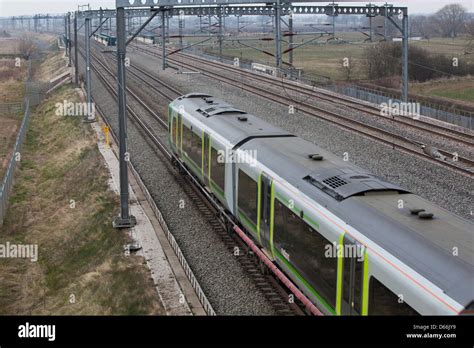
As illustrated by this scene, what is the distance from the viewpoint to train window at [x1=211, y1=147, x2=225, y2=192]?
54.7ft

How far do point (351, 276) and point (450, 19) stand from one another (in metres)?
61.7

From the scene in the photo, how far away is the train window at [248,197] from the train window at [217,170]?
1.55 metres

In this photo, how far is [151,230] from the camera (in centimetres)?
1850

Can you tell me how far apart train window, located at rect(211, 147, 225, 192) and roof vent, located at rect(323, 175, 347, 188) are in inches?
210

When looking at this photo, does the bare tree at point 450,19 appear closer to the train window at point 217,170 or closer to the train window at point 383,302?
the train window at point 217,170

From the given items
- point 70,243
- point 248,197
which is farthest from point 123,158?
point 248,197

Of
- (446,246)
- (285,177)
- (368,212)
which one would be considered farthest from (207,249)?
(446,246)

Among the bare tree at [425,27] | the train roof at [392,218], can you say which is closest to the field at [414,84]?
the bare tree at [425,27]

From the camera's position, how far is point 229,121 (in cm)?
1808

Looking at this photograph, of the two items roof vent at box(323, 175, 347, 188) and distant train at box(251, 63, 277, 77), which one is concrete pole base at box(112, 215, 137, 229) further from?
distant train at box(251, 63, 277, 77)

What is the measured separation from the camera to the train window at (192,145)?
19203mm

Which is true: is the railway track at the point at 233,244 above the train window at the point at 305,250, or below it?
below

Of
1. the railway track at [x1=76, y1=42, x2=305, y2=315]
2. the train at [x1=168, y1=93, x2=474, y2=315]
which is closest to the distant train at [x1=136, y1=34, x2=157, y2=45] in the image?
the railway track at [x1=76, y1=42, x2=305, y2=315]

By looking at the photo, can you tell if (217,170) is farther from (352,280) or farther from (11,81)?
(11,81)
